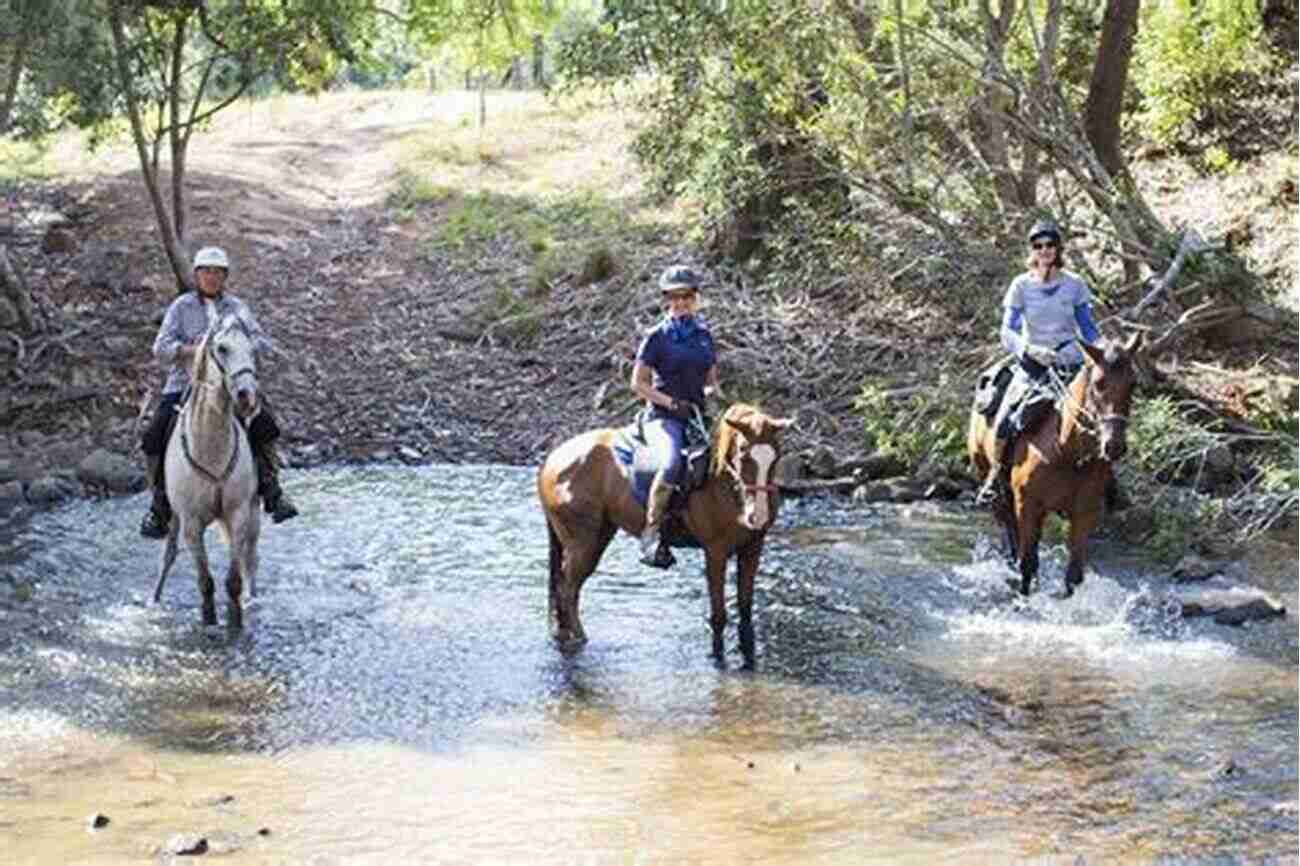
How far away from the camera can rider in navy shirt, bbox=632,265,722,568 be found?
1127 centimetres

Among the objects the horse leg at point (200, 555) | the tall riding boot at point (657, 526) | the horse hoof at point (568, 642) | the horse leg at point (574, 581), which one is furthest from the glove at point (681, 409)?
the horse leg at point (200, 555)

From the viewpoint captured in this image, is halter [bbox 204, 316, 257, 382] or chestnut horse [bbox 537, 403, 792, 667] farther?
halter [bbox 204, 316, 257, 382]

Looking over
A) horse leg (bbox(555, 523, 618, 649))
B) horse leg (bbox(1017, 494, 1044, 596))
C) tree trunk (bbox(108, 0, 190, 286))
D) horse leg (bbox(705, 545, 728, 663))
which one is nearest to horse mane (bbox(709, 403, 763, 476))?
horse leg (bbox(705, 545, 728, 663))

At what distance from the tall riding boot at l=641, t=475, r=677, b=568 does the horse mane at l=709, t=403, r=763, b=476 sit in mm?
331

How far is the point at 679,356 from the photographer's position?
1135 cm

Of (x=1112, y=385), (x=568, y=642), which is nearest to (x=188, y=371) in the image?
(x=568, y=642)

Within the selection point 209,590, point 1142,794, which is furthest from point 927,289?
point 1142,794

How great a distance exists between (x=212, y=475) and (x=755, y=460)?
4304 mm

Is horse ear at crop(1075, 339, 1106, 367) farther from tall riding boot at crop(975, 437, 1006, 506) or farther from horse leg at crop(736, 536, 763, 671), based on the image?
horse leg at crop(736, 536, 763, 671)

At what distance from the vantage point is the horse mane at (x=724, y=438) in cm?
1075

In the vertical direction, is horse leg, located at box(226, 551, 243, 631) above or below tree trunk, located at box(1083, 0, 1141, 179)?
below

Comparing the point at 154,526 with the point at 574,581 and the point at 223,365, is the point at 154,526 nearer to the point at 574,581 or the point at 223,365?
the point at 223,365

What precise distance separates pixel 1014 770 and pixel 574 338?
1436 centimetres

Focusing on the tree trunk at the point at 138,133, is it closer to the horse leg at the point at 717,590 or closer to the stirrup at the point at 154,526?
the stirrup at the point at 154,526
